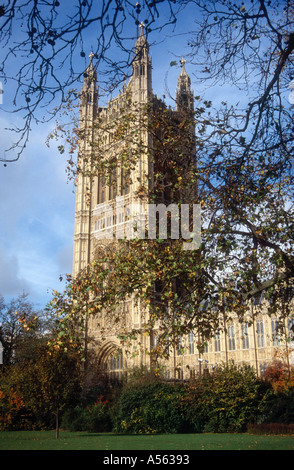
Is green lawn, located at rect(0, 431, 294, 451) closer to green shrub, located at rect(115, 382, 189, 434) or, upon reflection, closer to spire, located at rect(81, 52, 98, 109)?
Result: green shrub, located at rect(115, 382, 189, 434)

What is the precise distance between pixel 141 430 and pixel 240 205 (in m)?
14.4

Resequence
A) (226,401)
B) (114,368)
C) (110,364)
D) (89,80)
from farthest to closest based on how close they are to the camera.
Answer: (110,364) < (114,368) < (226,401) < (89,80)

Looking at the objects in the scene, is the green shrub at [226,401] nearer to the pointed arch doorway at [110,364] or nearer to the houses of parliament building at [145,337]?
the houses of parliament building at [145,337]

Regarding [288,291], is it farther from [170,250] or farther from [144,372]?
[144,372]

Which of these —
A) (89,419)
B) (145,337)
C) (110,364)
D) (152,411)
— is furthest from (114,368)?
(152,411)

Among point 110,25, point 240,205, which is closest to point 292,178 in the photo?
point 240,205

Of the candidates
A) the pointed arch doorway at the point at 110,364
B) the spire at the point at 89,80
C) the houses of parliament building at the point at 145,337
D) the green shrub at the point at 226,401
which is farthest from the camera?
the pointed arch doorway at the point at 110,364

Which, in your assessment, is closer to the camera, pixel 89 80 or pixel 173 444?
pixel 89 80

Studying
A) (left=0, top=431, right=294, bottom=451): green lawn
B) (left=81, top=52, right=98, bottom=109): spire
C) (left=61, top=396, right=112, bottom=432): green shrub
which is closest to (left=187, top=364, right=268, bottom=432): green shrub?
(left=0, top=431, right=294, bottom=451): green lawn

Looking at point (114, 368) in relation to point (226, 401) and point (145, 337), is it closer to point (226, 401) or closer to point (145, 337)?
point (145, 337)

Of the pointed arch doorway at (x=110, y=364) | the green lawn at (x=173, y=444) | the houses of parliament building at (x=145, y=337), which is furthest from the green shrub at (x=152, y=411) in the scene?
the pointed arch doorway at (x=110, y=364)

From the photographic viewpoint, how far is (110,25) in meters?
3.71

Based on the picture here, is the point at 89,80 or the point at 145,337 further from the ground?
the point at 89,80

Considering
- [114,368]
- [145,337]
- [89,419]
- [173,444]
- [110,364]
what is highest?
[145,337]
